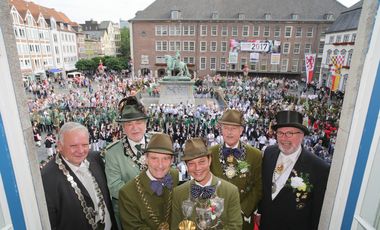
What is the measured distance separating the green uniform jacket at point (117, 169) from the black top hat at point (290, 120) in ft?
6.21

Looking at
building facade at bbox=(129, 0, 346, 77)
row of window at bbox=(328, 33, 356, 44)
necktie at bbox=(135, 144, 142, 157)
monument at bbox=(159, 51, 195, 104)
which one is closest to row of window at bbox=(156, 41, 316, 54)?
building facade at bbox=(129, 0, 346, 77)

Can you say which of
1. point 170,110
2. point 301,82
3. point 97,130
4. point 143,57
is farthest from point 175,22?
point 97,130

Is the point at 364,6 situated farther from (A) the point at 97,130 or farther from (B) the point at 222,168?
(A) the point at 97,130

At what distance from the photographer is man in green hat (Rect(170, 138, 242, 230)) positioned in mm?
2529

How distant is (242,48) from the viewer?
3991 centimetres

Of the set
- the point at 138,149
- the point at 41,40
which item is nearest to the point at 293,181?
the point at 138,149

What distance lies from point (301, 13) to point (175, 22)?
19906 millimetres

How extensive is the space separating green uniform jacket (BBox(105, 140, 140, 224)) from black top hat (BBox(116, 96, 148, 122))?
398 millimetres

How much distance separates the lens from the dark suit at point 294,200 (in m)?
2.86

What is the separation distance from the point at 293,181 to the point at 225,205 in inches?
37.4

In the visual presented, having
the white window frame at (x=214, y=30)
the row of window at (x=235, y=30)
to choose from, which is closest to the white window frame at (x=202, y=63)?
the row of window at (x=235, y=30)

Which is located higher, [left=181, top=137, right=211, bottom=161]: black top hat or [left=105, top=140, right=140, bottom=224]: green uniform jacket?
[left=181, top=137, right=211, bottom=161]: black top hat

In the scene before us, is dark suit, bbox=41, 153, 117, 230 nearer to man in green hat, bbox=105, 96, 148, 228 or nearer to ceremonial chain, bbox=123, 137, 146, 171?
man in green hat, bbox=105, 96, 148, 228

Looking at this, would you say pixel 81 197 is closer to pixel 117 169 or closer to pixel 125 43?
pixel 117 169
